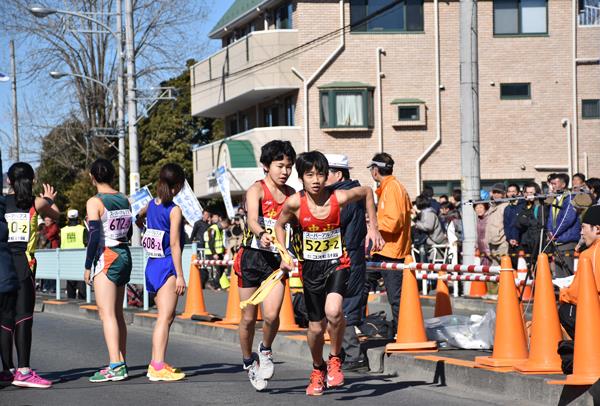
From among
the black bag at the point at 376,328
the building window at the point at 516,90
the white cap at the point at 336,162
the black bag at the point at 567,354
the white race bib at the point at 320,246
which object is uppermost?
the building window at the point at 516,90

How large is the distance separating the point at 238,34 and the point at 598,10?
13.6m

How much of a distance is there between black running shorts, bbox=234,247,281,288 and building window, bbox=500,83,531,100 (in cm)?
2893

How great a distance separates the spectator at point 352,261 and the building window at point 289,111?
27.6m

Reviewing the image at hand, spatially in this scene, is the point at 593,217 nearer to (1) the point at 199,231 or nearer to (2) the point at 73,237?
(2) the point at 73,237

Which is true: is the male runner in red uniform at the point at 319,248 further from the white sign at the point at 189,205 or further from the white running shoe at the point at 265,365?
the white sign at the point at 189,205

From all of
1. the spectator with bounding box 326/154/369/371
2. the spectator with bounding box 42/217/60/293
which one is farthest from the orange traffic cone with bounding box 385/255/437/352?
the spectator with bounding box 42/217/60/293

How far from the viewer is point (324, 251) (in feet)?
31.0

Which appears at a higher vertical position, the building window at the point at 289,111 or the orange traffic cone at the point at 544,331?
the building window at the point at 289,111

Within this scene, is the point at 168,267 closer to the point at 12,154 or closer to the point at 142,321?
the point at 142,321

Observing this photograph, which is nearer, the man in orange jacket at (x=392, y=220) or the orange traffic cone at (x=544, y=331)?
the orange traffic cone at (x=544, y=331)

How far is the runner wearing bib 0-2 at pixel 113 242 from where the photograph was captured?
10.7 meters

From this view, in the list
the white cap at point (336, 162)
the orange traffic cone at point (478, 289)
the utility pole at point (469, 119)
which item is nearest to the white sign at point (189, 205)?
the utility pole at point (469, 119)

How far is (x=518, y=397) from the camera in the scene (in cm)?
921

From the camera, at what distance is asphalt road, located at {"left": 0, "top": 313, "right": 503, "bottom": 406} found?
31.3ft
